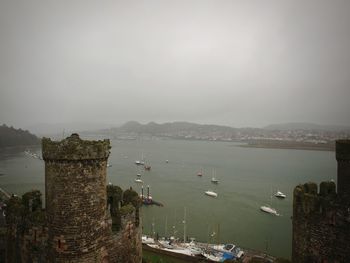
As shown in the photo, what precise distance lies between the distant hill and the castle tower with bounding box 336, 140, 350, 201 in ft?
543

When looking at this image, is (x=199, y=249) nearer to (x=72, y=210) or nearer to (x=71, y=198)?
(x=72, y=210)

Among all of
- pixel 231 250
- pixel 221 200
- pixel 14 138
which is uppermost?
pixel 14 138

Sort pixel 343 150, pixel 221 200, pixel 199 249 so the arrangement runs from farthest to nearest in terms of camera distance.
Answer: pixel 221 200
pixel 199 249
pixel 343 150

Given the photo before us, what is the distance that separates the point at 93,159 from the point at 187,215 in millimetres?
41669

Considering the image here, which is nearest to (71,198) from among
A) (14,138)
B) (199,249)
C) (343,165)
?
(343,165)

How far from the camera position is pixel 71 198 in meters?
7.42

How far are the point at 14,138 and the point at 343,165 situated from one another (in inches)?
6868

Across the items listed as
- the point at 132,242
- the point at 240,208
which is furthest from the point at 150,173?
the point at 132,242

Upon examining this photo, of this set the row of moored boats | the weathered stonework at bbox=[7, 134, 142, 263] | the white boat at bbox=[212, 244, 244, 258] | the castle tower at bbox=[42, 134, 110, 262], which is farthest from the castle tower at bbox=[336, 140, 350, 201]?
the white boat at bbox=[212, 244, 244, 258]

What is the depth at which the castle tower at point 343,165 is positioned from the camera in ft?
27.9

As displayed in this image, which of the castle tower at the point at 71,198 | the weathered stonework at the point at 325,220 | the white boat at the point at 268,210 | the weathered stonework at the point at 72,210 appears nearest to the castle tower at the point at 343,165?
the weathered stonework at the point at 325,220

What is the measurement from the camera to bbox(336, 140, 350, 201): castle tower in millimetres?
8492

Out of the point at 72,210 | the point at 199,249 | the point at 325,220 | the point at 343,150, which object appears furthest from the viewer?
the point at 199,249

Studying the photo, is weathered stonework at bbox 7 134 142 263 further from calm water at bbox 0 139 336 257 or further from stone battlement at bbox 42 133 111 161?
calm water at bbox 0 139 336 257
